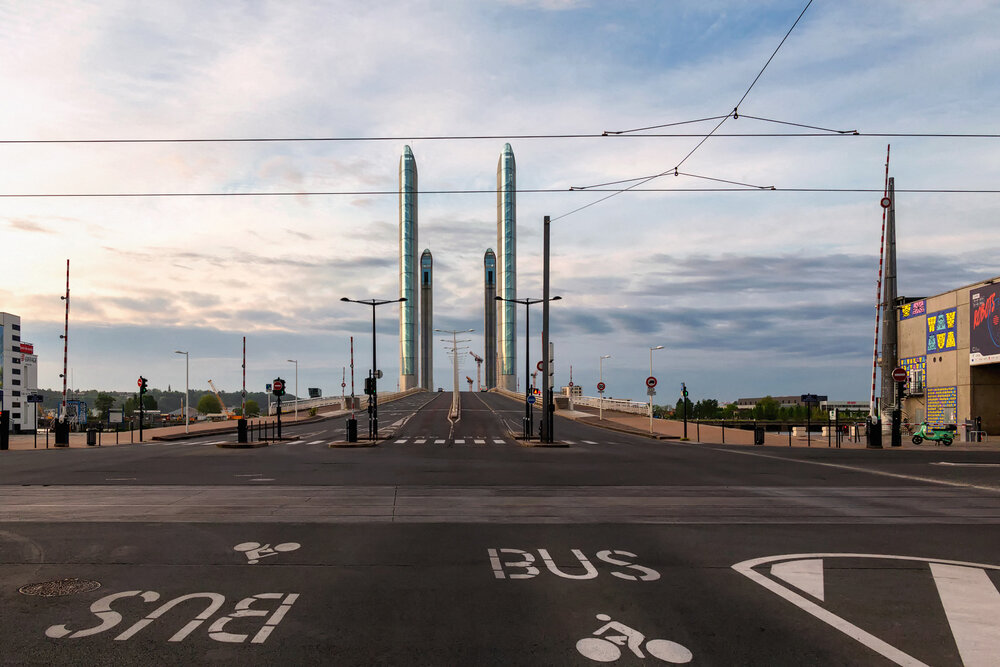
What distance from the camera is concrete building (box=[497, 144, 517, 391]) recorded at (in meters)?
189

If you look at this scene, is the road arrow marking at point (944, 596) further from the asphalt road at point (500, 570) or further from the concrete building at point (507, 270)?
the concrete building at point (507, 270)

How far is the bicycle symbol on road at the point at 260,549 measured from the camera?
1130 cm

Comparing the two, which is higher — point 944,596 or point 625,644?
point 625,644

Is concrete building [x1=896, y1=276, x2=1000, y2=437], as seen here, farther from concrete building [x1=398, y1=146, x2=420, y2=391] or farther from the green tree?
the green tree

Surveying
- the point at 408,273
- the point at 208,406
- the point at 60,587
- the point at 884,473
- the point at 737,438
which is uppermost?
the point at 408,273

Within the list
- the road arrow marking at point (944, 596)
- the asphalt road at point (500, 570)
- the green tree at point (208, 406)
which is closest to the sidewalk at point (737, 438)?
the asphalt road at point (500, 570)

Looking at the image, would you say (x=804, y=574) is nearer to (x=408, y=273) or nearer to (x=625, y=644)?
(x=625, y=644)

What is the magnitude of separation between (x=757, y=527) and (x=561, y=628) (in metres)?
7.69

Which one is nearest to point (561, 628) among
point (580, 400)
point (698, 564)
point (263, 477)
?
point (698, 564)

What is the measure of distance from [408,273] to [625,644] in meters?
180

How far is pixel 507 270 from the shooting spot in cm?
18800

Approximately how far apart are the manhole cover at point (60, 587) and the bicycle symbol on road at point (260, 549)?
6.92ft

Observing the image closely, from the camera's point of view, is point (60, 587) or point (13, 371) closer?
point (60, 587)

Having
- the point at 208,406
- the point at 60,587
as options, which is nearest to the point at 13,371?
the point at 208,406
